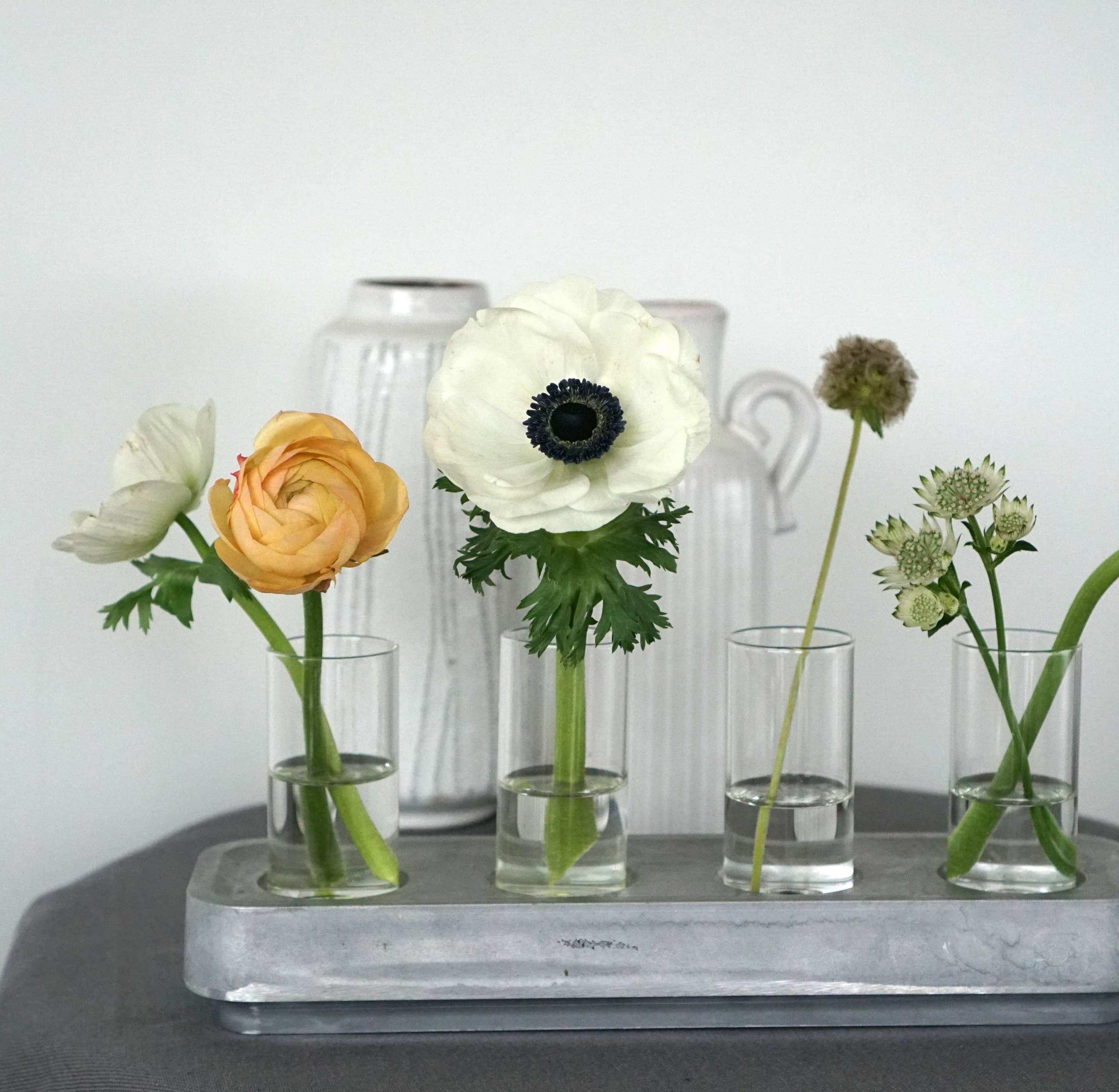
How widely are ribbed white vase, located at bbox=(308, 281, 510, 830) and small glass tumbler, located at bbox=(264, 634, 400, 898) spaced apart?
0.18 m

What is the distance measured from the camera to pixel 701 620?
79 centimetres

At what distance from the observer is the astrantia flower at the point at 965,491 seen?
58cm

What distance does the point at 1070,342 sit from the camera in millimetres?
1086

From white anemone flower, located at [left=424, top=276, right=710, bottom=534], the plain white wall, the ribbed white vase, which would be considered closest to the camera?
white anemone flower, located at [left=424, top=276, right=710, bottom=534]

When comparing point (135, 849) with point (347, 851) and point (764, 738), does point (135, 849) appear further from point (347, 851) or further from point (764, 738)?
point (764, 738)

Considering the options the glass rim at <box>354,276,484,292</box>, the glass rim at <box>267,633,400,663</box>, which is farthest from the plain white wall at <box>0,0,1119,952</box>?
the glass rim at <box>267,633,400,663</box>

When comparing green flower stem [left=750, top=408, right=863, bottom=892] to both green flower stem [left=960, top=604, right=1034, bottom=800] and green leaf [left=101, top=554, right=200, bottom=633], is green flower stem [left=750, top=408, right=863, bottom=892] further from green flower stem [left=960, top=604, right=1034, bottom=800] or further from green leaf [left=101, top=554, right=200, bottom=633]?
green leaf [left=101, top=554, right=200, bottom=633]

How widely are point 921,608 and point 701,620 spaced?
0.73 ft

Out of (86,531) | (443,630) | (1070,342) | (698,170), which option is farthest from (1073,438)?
(86,531)

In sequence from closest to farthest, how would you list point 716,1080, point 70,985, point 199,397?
point 716,1080, point 70,985, point 199,397

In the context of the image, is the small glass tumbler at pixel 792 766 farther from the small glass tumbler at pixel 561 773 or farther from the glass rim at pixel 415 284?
the glass rim at pixel 415 284

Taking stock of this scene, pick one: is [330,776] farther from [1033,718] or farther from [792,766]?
[1033,718]

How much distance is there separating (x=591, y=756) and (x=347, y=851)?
0.40 ft

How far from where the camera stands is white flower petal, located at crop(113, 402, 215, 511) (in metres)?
0.60
